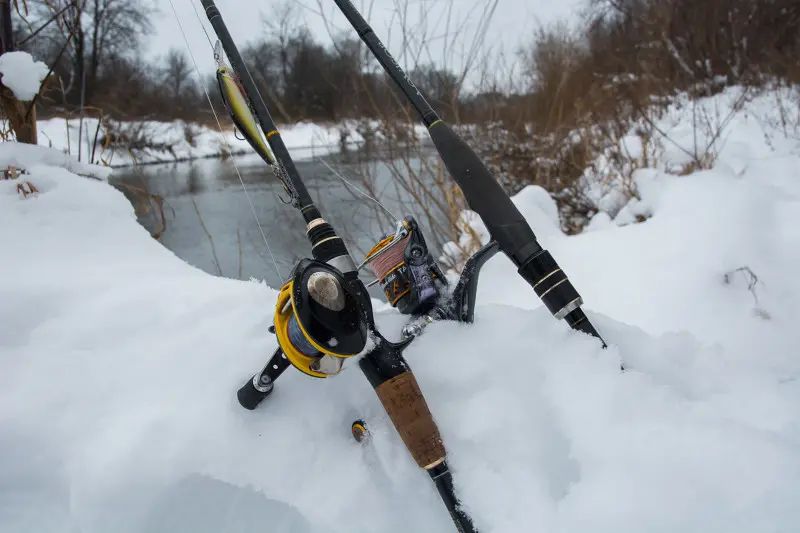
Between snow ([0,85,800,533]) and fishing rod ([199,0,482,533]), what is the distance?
6 cm

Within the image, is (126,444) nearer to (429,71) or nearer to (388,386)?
(388,386)

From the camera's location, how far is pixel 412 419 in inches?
32.5

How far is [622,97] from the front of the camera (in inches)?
238

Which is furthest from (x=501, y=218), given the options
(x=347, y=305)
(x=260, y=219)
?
(x=260, y=219)

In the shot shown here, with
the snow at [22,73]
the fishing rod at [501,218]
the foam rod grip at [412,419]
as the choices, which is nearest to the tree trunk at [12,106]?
the snow at [22,73]

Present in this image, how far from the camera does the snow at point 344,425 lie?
78 centimetres

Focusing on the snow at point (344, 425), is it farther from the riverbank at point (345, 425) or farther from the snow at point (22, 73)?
the snow at point (22, 73)

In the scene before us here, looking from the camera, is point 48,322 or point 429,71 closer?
point 48,322

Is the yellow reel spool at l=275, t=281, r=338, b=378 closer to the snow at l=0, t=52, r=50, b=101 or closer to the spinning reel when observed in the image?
the spinning reel

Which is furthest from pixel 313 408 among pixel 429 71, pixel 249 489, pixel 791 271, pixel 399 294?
pixel 429 71

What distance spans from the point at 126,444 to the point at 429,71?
274 centimetres

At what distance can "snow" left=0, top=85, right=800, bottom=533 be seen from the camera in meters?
0.78

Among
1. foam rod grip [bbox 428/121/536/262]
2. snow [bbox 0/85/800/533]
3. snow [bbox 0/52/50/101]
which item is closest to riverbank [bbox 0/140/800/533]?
snow [bbox 0/85/800/533]

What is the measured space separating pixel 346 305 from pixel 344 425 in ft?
1.01
